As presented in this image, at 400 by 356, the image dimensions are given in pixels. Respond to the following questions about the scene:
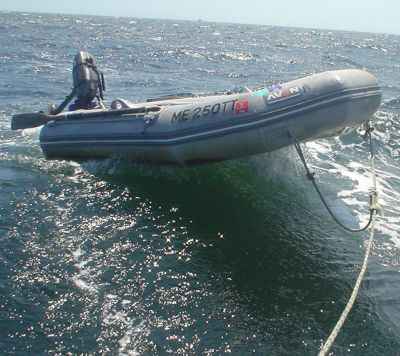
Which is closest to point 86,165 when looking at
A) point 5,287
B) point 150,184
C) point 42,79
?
point 150,184

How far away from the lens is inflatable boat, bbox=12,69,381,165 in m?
6.91

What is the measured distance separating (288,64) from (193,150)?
24485 mm

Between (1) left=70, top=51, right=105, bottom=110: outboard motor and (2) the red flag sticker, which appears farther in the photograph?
(1) left=70, top=51, right=105, bottom=110: outboard motor

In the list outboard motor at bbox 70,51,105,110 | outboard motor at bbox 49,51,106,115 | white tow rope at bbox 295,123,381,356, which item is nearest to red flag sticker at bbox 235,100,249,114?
white tow rope at bbox 295,123,381,356

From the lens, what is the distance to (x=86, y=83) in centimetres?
1038

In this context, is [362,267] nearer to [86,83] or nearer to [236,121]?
[236,121]

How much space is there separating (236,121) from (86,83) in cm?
450

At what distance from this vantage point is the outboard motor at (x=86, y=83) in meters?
10.4

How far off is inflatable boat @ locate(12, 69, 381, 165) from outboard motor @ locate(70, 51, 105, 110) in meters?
1.52

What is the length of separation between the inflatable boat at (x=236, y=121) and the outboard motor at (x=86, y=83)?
1.52m

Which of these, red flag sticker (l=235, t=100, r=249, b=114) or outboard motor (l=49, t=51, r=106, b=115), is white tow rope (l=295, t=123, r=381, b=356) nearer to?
red flag sticker (l=235, t=100, r=249, b=114)

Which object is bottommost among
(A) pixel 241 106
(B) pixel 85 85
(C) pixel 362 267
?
(C) pixel 362 267

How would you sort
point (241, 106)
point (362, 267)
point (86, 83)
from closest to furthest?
1. point (362, 267)
2. point (241, 106)
3. point (86, 83)

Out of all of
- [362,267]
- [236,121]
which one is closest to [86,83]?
[236,121]
